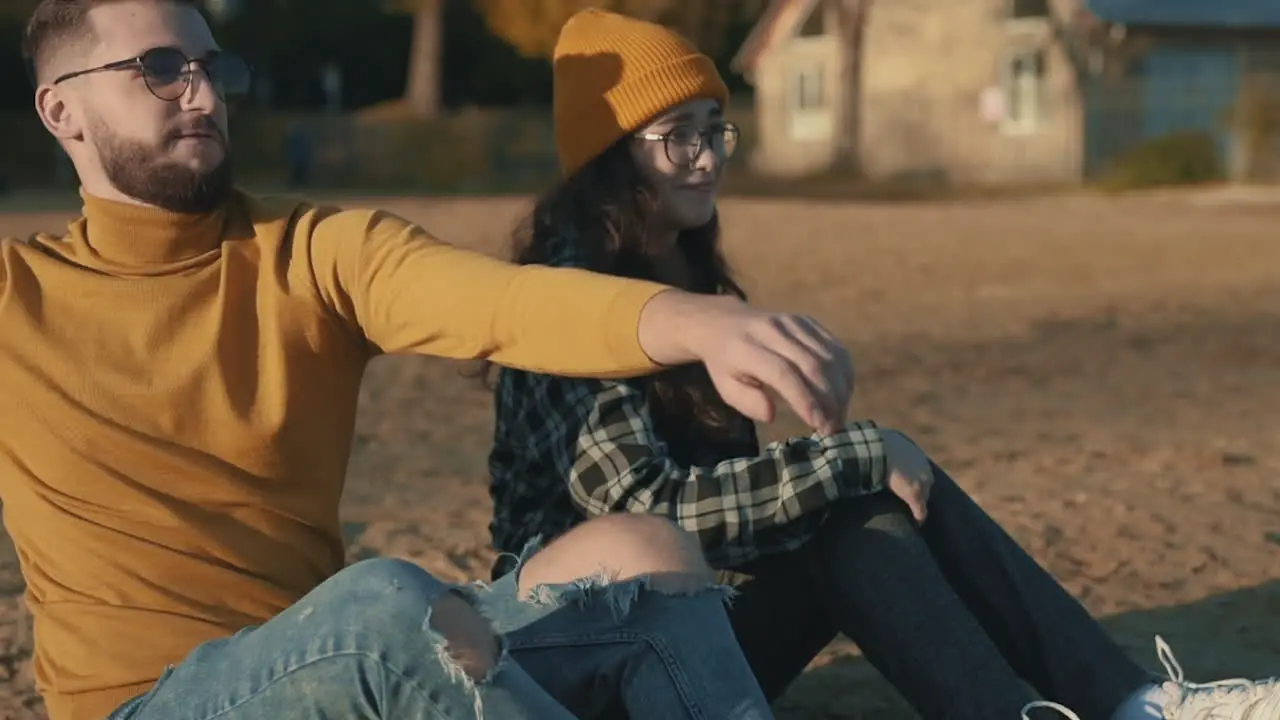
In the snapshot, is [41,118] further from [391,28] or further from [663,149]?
[391,28]

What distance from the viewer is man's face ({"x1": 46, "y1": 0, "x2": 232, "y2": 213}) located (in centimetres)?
291

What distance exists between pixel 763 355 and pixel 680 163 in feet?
5.04

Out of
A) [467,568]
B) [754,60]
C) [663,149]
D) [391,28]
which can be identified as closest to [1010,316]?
[467,568]

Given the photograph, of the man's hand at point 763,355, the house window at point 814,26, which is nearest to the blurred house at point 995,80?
the house window at point 814,26

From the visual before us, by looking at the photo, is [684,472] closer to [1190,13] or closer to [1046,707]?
[1046,707]

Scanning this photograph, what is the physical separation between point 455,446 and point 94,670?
5.47 m

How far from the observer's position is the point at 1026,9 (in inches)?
1373

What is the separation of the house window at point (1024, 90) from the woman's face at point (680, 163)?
31.3m

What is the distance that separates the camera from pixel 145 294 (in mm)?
2865

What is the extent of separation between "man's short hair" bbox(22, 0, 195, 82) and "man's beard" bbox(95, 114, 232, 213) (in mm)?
187

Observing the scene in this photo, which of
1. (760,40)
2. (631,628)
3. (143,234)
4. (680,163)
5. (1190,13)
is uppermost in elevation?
(143,234)

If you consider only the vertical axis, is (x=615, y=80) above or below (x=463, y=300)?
above

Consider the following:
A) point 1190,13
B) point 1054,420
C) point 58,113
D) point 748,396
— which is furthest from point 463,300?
point 1190,13

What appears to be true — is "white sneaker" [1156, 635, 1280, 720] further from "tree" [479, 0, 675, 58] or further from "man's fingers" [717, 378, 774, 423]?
"tree" [479, 0, 675, 58]
